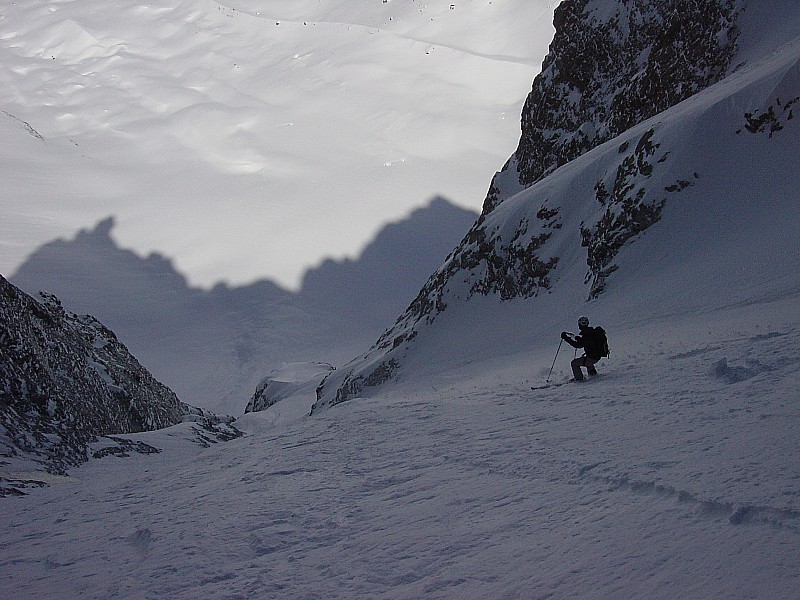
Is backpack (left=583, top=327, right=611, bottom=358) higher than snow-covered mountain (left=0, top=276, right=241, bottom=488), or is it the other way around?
snow-covered mountain (left=0, top=276, right=241, bottom=488)

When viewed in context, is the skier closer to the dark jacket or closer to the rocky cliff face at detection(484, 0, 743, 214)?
the dark jacket

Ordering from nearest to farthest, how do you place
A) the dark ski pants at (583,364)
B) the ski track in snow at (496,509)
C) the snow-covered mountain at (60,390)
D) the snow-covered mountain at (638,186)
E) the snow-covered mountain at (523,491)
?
the ski track in snow at (496,509)
the snow-covered mountain at (523,491)
the dark ski pants at (583,364)
the snow-covered mountain at (60,390)
the snow-covered mountain at (638,186)

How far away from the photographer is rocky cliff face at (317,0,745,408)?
26.5m

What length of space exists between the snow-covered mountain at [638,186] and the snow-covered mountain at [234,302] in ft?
192

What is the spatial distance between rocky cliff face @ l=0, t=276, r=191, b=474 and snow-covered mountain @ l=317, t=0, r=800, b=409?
11.0 meters

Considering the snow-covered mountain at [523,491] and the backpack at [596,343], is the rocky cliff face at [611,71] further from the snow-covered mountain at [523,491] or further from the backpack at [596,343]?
the backpack at [596,343]

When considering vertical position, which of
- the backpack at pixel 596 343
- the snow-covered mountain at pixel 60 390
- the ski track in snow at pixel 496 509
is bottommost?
the ski track in snow at pixel 496 509

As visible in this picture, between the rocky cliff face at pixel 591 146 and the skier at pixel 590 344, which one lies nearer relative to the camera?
the skier at pixel 590 344

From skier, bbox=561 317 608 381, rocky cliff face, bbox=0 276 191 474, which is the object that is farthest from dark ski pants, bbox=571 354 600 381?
rocky cliff face, bbox=0 276 191 474

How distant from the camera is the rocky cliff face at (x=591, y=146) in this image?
1045 inches

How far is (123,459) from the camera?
18.8 metres

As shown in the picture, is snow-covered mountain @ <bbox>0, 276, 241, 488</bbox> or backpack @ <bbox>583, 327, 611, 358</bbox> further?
snow-covered mountain @ <bbox>0, 276, 241, 488</bbox>

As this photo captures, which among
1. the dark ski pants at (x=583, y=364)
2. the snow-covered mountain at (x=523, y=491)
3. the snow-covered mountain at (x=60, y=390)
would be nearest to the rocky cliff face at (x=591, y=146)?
the snow-covered mountain at (x=523, y=491)

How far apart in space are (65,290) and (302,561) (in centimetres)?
11314
